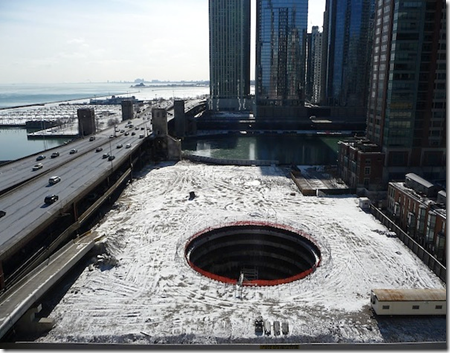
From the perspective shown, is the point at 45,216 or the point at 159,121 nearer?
the point at 45,216

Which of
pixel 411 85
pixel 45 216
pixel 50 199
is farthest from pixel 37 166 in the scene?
pixel 411 85

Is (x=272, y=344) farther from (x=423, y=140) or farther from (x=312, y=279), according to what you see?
(x=423, y=140)

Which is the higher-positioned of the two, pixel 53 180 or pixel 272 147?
pixel 53 180

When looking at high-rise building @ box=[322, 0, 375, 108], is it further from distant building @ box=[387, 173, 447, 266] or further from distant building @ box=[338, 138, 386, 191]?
distant building @ box=[387, 173, 447, 266]

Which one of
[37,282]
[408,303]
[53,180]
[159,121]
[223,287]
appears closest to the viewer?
[408,303]

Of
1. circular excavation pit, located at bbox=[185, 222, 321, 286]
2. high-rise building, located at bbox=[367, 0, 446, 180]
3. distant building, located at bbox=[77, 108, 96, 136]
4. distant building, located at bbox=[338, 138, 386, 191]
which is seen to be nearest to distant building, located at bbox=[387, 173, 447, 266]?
distant building, located at bbox=[338, 138, 386, 191]

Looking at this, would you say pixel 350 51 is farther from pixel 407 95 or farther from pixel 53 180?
pixel 53 180
